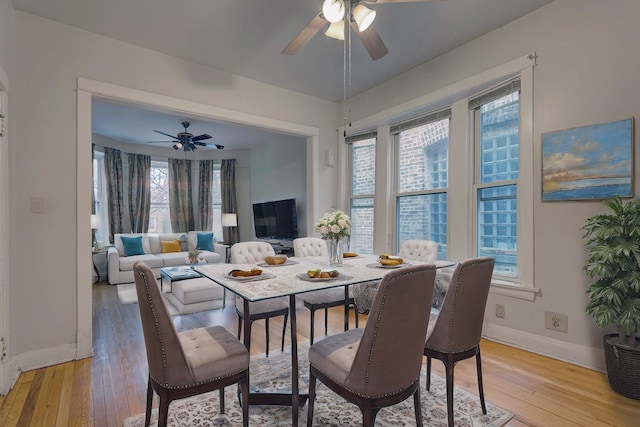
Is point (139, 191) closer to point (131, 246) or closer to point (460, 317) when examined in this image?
point (131, 246)

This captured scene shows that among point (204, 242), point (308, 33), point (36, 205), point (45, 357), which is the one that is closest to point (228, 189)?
point (204, 242)

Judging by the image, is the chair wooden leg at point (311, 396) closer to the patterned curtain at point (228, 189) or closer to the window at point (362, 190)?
the window at point (362, 190)

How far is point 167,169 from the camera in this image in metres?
7.83

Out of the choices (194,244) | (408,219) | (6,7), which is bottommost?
(194,244)

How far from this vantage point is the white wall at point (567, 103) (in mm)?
2387

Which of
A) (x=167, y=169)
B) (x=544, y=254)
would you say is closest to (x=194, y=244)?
(x=167, y=169)

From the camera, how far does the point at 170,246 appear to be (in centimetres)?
691

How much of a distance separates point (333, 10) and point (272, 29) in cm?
115

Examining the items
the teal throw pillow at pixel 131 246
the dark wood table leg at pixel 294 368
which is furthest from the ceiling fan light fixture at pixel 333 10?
the teal throw pillow at pixel 131 246

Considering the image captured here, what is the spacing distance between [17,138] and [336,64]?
2988mm

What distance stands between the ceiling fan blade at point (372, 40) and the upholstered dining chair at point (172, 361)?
6.66 ft

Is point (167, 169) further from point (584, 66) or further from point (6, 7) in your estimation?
point (584, 66)

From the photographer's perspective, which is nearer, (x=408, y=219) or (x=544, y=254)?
(x=544, y=254)

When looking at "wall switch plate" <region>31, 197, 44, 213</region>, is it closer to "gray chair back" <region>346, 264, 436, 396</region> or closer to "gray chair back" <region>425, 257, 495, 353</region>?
"gray chair back" <region>346, 264, 436, 396</region>
